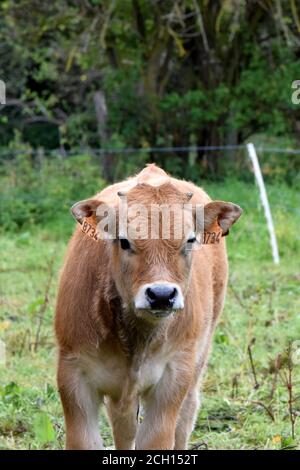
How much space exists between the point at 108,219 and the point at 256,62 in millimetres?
14046

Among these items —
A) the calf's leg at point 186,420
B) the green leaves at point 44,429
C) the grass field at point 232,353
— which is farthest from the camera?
the grass field at point 232,353

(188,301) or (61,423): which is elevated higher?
(188,301)

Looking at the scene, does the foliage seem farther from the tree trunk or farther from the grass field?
the grass field

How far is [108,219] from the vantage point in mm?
5004

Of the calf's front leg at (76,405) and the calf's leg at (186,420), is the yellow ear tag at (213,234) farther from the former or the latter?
the calf's leg at (186,420)

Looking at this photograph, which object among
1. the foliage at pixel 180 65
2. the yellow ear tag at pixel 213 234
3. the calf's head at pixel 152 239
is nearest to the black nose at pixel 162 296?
the calf's head at pixel 152 239

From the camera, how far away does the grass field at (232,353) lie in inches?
245

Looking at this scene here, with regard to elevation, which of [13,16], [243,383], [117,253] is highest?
[13,16]

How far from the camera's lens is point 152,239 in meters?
4.77

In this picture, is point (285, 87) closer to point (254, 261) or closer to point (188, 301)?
point (254, 261)

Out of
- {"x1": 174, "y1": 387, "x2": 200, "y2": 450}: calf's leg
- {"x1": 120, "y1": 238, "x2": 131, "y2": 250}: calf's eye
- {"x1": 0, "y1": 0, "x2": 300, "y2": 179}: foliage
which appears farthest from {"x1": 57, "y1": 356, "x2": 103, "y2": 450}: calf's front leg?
{"x1": 0, "y1": 0, "x2": 300, "y2": 179}: foliage

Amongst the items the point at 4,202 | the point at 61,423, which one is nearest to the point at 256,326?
the point at 61,423

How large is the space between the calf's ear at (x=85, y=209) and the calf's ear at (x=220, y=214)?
57cm

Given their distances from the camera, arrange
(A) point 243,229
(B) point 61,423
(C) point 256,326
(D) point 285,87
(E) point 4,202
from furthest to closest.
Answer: (D) point 285,87
(E) point 4,202
(A) point 243,229
(C) point 256,326
(B) point 61,423
